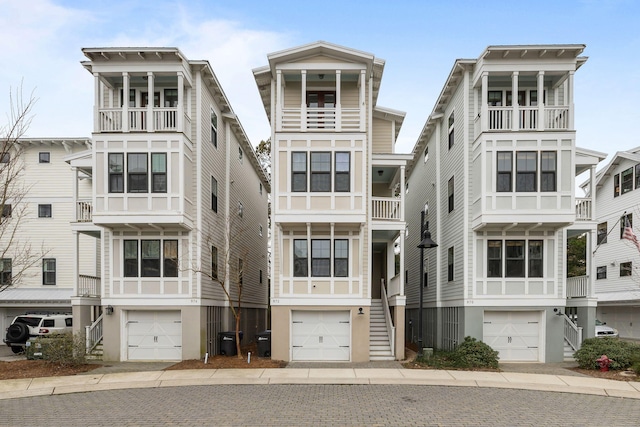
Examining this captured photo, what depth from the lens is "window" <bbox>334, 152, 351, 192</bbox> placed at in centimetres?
1903

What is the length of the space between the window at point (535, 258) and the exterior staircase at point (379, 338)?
243 inches

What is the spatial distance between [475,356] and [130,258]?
1339 cm

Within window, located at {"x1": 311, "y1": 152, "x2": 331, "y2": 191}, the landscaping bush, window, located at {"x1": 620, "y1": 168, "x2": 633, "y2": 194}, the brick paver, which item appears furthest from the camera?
window, located at {"x1": 620, "y1": 168, "x2": 633, "y2": 194}

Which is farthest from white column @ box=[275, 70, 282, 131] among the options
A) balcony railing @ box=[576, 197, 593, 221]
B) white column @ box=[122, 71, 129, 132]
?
balcony railing @ box=[576, 197, 593, 221]

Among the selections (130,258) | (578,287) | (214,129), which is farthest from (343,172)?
(578,287)

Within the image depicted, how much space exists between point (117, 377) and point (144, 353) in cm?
390

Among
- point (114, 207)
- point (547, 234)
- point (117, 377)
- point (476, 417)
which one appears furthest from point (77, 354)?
point (547, 234)

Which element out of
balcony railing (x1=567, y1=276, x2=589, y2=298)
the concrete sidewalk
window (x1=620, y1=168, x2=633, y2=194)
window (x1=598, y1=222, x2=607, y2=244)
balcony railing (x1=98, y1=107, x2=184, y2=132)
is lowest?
the concrete sidewalk

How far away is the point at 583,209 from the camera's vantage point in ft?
67.4

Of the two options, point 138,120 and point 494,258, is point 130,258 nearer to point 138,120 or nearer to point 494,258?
point 138,120

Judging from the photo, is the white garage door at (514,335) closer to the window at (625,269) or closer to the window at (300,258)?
the window at (300,258)

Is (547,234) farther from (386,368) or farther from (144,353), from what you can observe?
(144,353)

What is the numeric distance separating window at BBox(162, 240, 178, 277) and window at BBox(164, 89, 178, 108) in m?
5.72

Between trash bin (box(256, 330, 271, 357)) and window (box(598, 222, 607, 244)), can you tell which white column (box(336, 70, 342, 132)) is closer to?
trash bin (box(256, 330, 271, 357))
